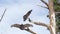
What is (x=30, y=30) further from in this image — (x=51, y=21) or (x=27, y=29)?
(x=51, y=21)

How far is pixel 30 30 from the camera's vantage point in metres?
7.78

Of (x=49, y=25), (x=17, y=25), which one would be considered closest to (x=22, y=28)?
(x=17, y=25)

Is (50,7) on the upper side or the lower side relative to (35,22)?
upper

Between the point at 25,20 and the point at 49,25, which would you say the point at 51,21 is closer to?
the point at 49,25

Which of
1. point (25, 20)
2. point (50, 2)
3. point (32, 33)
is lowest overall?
point (32, 33)

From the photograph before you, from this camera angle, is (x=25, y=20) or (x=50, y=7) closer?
(x=25, y=20)

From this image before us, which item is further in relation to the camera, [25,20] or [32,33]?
[32,33]

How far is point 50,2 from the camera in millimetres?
7770

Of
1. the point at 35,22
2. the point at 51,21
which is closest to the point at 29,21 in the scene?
the point at 35,22

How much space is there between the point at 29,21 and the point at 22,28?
374 mm

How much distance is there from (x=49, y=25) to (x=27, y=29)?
734 mm

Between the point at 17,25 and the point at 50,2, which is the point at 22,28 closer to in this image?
the point at 17,25

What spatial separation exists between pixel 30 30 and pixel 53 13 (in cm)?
95

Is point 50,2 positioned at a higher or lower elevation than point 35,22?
higher
